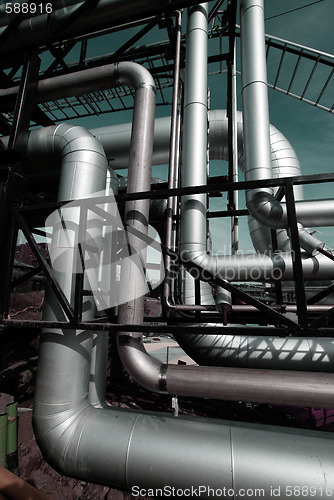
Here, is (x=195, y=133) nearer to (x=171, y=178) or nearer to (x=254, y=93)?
(x=171, y=178)

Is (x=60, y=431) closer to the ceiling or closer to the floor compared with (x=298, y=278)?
closer to the floor

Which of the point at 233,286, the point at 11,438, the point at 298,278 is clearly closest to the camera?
the point at 298,278

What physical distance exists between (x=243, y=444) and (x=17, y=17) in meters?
7.11

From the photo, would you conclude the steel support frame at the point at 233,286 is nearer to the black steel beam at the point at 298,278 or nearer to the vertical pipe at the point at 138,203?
the black steel beam at the point at 298,278

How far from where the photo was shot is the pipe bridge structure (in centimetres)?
249

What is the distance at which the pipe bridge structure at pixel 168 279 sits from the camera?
249 centimetres

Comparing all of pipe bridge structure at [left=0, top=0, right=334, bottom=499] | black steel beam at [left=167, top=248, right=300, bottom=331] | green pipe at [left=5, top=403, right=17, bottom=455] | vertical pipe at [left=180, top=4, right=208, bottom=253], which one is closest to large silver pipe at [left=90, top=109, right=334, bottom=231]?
pipe bridge structure at [left=0, top=0, right=334, bottom=499]

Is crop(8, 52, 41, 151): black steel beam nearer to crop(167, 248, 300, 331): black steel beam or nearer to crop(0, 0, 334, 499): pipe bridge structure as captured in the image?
crop(0, 0, 334, 499): pipe bridge structure

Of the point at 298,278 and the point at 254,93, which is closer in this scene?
the point at 298,278

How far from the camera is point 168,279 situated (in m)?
3.33

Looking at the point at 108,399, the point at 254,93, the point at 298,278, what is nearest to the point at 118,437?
the point at 108,399

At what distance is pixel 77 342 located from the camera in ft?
10.5

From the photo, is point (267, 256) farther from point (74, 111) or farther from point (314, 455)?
point (74, 111)

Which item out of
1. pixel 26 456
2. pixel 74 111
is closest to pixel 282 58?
pixel 74 111
